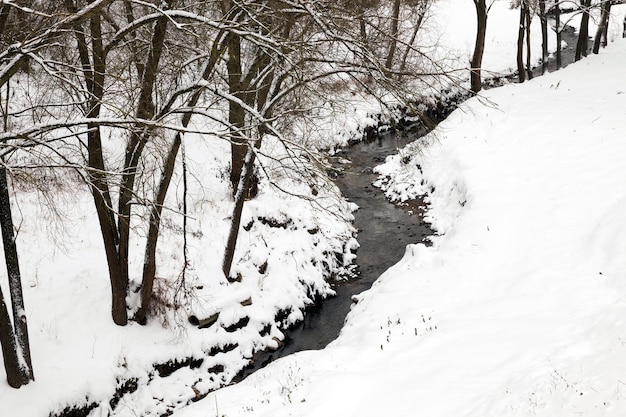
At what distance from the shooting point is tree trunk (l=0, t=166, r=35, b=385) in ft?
24.8

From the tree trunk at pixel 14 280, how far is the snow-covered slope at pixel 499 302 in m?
2.82

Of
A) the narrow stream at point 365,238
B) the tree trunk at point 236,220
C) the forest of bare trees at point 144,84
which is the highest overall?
the forest of bare trees at point 144,84

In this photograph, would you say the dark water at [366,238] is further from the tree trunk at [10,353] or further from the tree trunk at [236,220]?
the tree trunk at [10,353]

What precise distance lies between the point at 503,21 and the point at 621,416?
1486 inches

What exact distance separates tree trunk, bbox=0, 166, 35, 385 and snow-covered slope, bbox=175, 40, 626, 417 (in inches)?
111

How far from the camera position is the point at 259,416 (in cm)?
679

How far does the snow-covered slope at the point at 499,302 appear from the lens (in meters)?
6.17

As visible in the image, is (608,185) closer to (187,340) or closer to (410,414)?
(410,414)

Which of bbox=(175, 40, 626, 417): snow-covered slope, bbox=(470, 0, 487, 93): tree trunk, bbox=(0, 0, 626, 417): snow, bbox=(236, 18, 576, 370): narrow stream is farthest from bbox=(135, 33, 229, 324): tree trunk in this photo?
bbox=(470, 0, 487, 93): tree trunk

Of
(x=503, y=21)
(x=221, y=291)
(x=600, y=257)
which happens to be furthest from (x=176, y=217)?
(x=503, y=21)

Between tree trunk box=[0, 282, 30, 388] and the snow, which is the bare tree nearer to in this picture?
the snow

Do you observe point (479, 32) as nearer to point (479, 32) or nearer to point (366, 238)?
point (479, 32)

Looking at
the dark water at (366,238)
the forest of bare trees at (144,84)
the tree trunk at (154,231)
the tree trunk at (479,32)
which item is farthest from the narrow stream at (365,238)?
the tree trunk at (479,32)

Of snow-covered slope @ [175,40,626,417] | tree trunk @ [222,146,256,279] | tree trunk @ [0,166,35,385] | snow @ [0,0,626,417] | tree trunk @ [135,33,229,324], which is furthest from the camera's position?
tree trunk @ [222,146,256,279]
